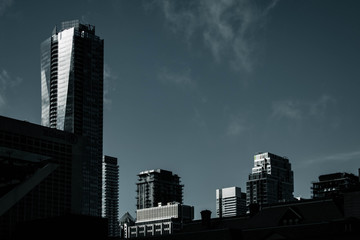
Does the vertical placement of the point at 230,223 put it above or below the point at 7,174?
below

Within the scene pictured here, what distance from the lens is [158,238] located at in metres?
96.6

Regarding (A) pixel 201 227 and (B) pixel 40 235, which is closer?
(B) pixel 40 235

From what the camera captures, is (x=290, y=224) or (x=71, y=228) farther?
(x=290, y=224)

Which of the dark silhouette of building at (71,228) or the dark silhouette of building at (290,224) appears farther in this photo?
the dark silhouette of building at (71,228)

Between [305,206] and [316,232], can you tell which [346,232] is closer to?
[316,232]

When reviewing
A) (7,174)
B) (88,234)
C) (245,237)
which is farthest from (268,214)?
(7,174)

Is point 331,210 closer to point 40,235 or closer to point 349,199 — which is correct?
Result: point 349,199

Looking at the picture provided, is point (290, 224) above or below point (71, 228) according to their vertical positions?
above

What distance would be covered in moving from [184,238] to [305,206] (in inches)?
785

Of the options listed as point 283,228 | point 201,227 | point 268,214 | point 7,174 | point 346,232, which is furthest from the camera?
point 7,174

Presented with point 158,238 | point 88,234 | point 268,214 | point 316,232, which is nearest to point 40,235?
point 88,234

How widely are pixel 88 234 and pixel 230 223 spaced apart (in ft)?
87.2

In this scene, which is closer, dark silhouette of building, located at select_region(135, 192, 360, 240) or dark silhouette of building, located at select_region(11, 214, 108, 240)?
dark silhouette of building, located at select_region(135, 192, 360, 240)

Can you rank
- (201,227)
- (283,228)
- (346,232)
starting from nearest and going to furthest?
1. (346,232)
2. (283,228)
3. (201,227)
